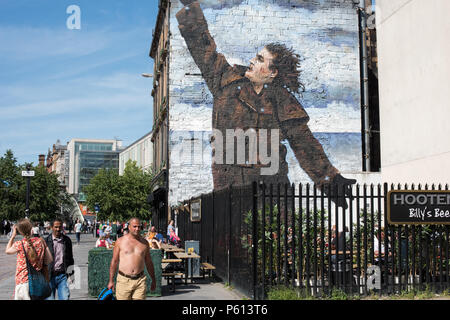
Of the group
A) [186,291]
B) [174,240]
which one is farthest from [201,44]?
[186,291]

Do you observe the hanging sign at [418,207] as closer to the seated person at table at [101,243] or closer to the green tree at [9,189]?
the seated person at table at [101,243]

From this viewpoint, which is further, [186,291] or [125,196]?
[125,196]

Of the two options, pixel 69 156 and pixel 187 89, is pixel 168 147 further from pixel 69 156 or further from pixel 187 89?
pixel 69 156

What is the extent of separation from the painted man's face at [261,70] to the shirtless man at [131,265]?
2300cm

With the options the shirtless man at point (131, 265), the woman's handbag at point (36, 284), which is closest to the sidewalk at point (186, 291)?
the shirtless man at point (131, 265)

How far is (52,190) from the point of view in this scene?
4966 cm

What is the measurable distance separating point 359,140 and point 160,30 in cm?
1493

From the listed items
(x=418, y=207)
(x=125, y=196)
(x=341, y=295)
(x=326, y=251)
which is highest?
(x=125, y=196)

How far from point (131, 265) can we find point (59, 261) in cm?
190

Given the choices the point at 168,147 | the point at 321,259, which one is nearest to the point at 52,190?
the point at 168,147

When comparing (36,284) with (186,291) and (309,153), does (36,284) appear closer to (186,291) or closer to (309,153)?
(186,291)

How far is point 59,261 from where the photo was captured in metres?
9.52

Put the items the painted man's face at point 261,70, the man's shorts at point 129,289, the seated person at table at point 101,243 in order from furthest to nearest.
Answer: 1. the painted man's face at point 261,70
2. the seated person at table at point 101,243
3. the man's shorts at point 129,289

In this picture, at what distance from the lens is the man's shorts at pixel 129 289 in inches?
319
